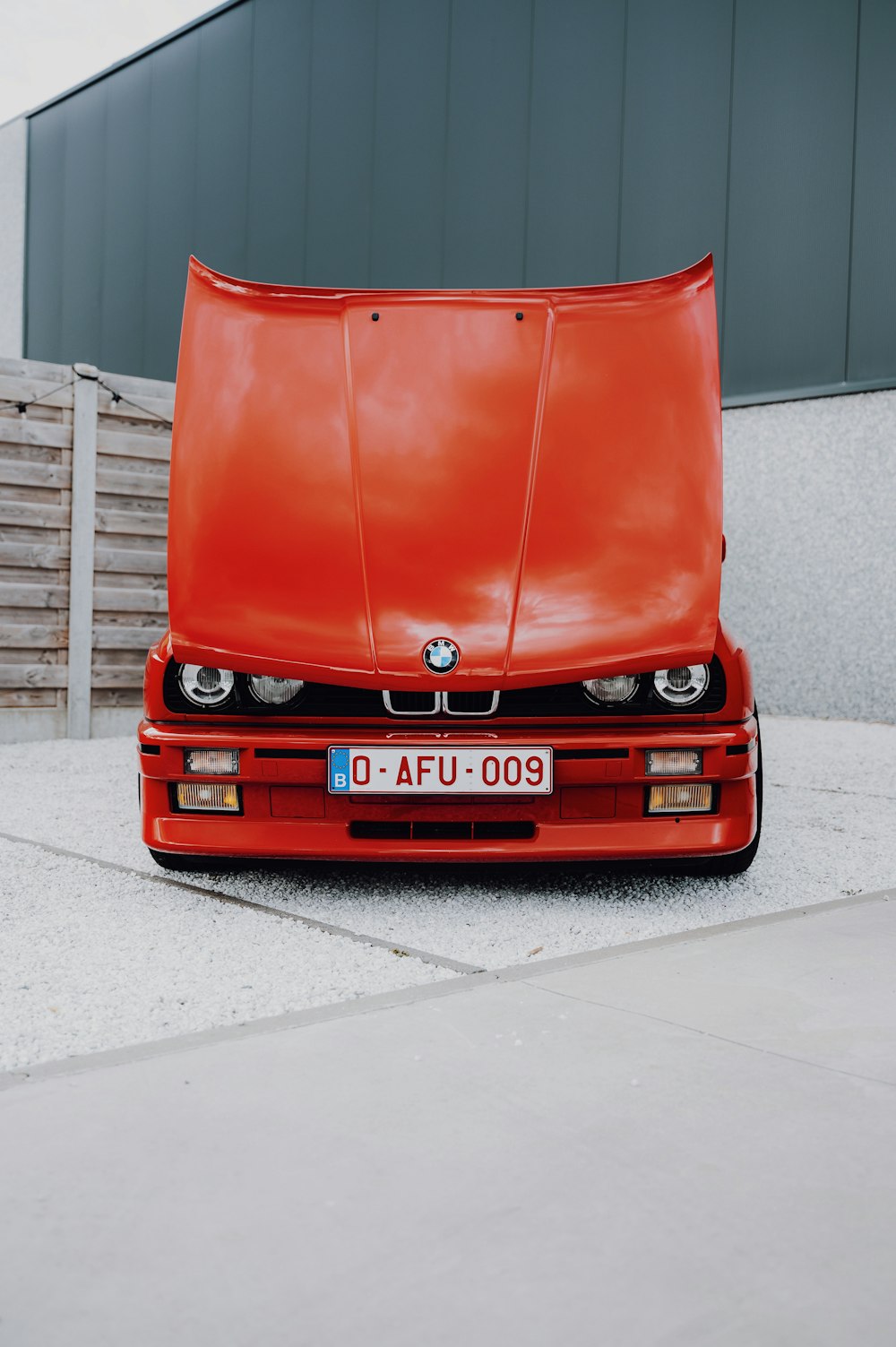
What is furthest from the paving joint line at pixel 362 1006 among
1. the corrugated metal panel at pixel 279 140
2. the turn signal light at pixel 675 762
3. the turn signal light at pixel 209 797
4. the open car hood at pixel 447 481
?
the corrugated metal panel at pixel 279 140

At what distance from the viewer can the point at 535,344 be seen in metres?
3.80

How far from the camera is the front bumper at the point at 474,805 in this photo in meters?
3.44

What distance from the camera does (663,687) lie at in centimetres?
351

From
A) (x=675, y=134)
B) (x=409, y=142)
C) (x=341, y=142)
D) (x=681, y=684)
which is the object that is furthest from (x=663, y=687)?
(x=341, y=142)

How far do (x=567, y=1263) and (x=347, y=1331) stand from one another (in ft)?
1.00

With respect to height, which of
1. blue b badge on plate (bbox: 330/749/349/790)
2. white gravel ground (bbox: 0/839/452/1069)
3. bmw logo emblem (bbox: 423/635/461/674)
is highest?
bmw logo emblem (bbox: 423/635/461/674)

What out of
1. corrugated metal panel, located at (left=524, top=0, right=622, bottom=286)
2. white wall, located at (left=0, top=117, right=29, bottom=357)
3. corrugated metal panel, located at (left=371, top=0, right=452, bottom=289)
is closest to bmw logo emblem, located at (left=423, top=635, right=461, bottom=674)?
corrugated metal panel, located at (left=524, top=0, right=622, bottom=286)

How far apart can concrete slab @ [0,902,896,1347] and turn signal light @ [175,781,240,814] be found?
1.09 metres

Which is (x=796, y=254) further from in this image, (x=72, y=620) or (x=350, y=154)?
(x=72, y=620)

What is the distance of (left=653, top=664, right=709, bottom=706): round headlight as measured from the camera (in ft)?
11.5

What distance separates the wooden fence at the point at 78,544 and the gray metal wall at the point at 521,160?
524 centimetres

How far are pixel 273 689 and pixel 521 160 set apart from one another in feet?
32.2

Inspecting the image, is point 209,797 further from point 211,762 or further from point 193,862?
point 193,862

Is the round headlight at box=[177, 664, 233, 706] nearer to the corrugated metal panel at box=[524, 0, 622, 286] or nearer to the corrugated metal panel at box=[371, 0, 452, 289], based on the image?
the corrugated metal panel at box=[524, 0, 622, 286]
